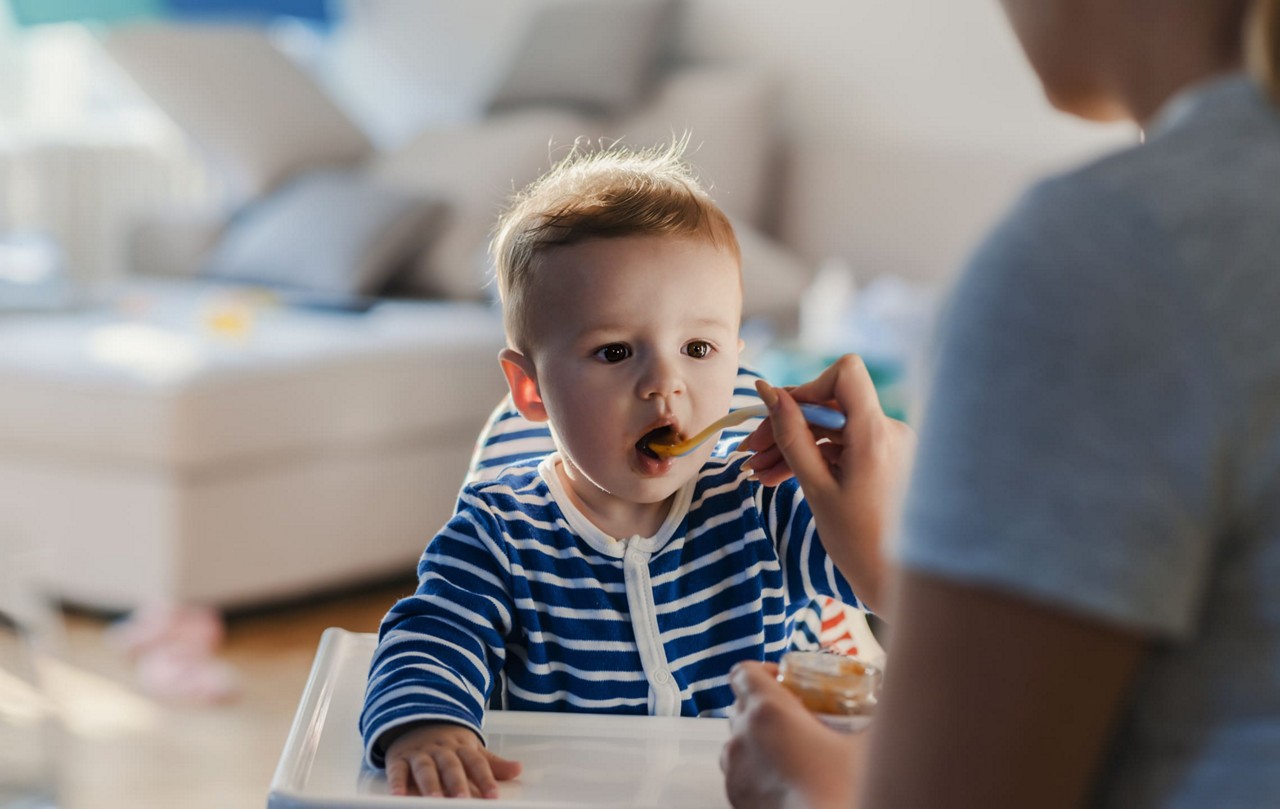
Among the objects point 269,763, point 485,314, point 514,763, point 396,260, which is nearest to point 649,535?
point 514,763

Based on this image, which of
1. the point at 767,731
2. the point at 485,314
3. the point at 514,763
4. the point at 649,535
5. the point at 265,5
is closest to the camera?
the point at 767,731

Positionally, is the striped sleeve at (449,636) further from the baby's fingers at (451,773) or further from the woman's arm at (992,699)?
the woman's arm at (992,699)

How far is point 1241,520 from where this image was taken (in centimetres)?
52

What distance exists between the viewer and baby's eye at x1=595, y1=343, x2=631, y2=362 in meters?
1.04

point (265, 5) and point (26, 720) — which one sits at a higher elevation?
point (265, 5)

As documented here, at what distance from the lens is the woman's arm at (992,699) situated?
1.71ft

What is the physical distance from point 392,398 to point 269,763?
0.95m

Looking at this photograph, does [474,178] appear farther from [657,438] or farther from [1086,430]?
[1086,430]

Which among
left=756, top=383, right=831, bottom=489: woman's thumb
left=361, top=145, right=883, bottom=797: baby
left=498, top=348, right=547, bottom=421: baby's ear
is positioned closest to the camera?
left=756, top=383, right=831, bottom=489: woman's thumb

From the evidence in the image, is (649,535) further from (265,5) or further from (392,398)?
(265,5)

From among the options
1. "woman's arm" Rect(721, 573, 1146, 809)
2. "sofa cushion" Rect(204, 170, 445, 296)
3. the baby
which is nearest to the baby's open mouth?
the baby

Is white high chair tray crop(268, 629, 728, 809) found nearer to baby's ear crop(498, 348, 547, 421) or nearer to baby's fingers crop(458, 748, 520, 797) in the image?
baby's fingers crop(458, 748, 520, 797)

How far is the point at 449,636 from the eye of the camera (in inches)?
37.1

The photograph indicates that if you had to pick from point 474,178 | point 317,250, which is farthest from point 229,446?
point 474,178
